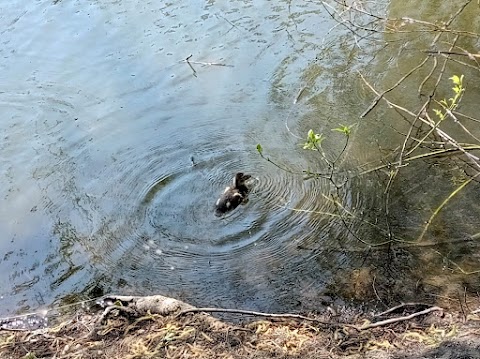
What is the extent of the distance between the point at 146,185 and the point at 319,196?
2.03 m

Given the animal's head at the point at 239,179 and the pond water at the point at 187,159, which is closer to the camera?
the pond water at the point at 187,159

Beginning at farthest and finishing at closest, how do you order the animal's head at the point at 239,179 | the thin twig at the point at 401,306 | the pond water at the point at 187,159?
the animal's head at the point at 239,179, the pond water at the point at 187,159, the thin twig at the point at 401,306

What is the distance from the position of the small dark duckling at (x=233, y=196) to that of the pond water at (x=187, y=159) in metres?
0.10

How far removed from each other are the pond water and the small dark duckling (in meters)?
0.10

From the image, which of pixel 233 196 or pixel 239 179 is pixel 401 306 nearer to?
pixel 233 196

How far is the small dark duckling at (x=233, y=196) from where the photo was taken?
6461mm

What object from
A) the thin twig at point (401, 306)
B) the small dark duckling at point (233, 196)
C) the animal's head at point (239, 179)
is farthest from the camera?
the animal's head at point (239, 179)

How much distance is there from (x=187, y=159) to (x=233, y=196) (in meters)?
1.15

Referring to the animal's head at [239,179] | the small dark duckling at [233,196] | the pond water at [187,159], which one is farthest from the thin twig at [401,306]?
the animal's head at [239,179]

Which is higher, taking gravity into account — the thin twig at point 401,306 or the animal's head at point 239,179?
the animal's head at point 239,179

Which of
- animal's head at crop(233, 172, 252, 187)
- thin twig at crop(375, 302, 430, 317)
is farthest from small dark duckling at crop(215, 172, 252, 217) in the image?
thin twig at crop(375, 302, 430, 317)

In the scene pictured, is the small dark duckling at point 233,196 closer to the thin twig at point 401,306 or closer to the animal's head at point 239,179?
the animal's head at point 239,179

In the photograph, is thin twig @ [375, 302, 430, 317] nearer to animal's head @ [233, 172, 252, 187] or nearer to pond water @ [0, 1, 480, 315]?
pond water @ [0, 1, 480, 315]

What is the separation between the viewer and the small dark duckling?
21.2 feet
